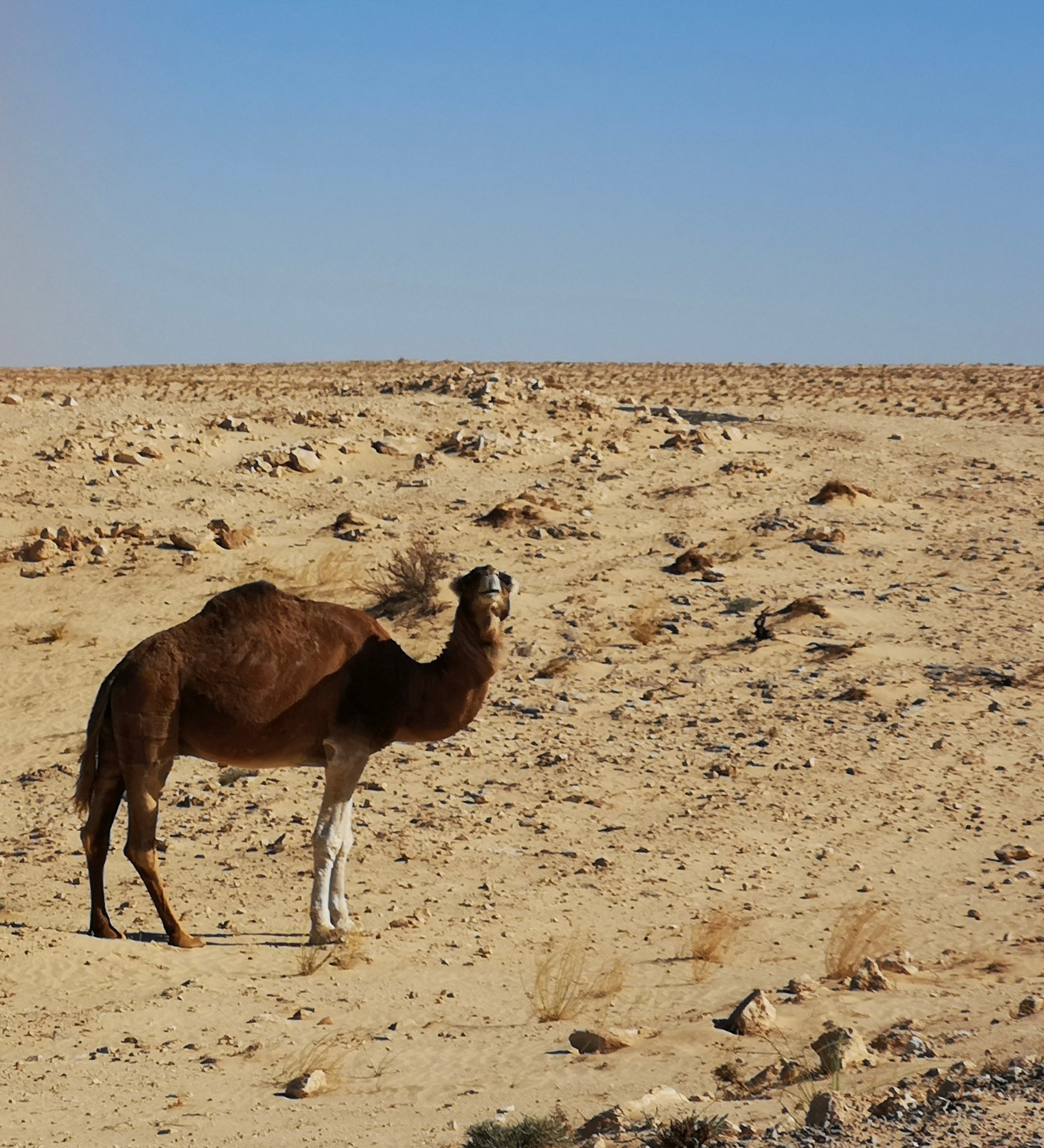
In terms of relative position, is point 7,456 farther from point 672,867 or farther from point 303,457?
point 672,867

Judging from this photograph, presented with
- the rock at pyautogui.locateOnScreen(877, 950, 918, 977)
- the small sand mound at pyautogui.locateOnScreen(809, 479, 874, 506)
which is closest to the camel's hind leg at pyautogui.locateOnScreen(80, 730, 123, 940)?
the rock at pyautogui.locateOnScreen(877, 950, 918, 977)

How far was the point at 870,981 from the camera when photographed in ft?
30.5

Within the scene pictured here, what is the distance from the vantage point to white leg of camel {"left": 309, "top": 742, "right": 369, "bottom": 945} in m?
10.7

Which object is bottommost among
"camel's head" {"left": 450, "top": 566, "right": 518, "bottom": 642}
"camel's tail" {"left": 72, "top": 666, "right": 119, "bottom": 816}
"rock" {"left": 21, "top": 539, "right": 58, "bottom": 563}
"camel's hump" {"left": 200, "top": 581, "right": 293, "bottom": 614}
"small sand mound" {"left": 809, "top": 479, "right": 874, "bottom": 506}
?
"camel's tail" {"left": 72, "top": 666, "right": 119, "bottom": 816}

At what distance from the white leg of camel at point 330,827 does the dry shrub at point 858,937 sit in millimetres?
3585

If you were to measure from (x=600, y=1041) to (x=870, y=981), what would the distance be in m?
2.02

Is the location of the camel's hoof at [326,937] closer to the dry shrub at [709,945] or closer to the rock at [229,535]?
the dry shrub at [709,945]

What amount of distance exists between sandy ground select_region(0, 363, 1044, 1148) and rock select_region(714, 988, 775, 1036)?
2.7 inches

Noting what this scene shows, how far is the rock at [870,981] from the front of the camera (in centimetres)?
927

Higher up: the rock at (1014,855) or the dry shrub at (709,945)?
the rock at (1014,855)

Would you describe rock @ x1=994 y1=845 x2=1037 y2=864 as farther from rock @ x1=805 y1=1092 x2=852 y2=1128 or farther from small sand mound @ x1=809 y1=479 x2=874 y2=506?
small sand mound @ x1=809 y1=479 x2=874 y2=506

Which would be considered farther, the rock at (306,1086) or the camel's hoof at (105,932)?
the camel's hoof at (105,932)

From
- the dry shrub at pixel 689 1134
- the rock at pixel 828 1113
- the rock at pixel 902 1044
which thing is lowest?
the rock at pixel 902 1044

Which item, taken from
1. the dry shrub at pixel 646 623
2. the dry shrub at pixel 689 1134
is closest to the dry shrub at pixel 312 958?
the dry shrub at pixel 689 1134
